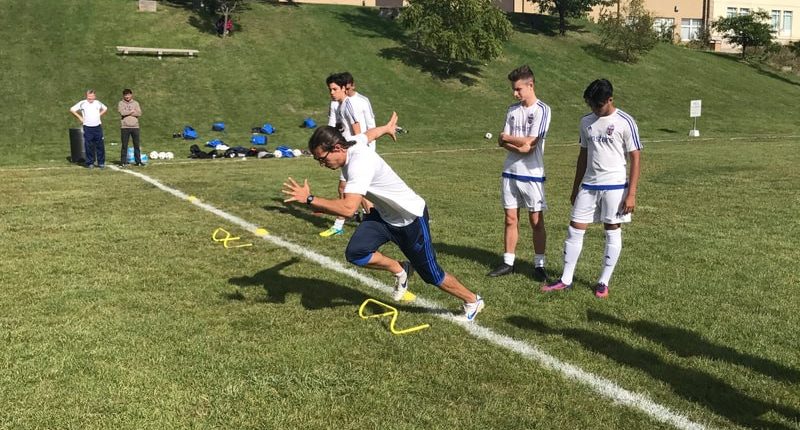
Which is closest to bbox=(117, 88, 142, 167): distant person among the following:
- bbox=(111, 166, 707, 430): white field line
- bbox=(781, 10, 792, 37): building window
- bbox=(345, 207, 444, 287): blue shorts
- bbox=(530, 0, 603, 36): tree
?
bbox=(111, 166, 707, 430): white field line

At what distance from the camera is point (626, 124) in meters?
5.74

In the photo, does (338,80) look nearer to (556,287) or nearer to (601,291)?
(556,287)

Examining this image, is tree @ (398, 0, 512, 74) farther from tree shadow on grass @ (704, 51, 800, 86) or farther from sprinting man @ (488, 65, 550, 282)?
tree shadow on grass @ (704, 51, 800, 86)

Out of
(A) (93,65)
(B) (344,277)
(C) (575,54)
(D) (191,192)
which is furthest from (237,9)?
(B) (344,277)

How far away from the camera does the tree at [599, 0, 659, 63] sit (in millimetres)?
46125

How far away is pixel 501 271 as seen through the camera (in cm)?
667

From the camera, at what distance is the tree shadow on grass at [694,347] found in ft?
14.0

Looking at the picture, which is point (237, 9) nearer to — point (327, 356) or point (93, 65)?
point (93, 65)

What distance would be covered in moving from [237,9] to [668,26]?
45.8m

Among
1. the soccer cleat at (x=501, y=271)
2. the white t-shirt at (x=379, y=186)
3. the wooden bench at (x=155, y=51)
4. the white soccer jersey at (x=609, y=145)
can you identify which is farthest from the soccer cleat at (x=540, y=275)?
the wooden bench at (x=155, y=51)

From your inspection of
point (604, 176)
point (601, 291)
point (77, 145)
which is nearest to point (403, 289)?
point (601, 291)

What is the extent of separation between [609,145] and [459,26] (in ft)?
105

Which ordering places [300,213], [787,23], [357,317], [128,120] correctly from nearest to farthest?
[357,317]
[300,213]
[128,120]
[787,23]

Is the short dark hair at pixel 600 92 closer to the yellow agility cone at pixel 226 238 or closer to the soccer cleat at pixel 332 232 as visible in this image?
the soccer cleat at pixel 332 232
